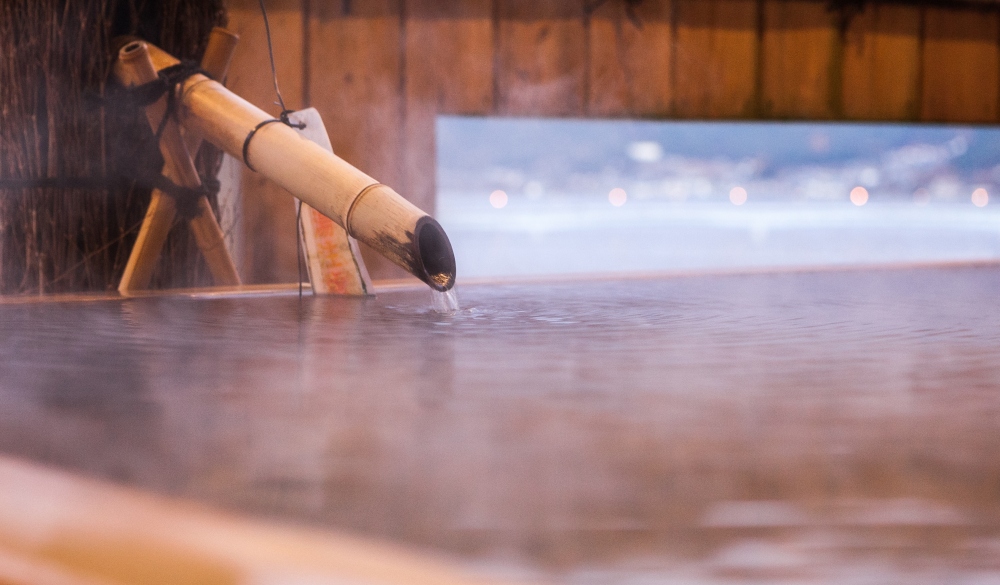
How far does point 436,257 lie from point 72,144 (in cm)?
92

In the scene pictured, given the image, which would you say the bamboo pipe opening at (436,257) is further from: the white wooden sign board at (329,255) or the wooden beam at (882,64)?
the wooden beam at (882,64)

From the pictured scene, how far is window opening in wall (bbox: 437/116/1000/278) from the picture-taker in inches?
119

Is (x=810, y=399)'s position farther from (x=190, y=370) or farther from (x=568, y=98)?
(x=568, y=98)

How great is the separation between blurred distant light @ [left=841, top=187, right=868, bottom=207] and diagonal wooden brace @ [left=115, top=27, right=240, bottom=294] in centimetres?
356

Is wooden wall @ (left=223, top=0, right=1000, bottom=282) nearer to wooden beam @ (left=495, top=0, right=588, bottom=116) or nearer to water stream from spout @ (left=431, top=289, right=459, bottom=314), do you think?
wooden beam @ (left=495, top=0, right=588, bottom=116)

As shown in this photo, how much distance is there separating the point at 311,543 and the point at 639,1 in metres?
2.35

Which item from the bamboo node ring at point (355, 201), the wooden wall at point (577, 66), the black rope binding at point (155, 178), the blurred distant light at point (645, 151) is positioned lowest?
the bamboo node ring at point (355, 201)

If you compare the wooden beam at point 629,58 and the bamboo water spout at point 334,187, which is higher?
the wooden beam at point 629,58

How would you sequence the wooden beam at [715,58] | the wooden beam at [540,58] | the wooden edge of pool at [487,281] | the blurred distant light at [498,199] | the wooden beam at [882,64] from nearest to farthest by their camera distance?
1. the wooden edge of pool at [487,281]
2. the wooden beam at [540,58]
3. the wooden beam at [715,58]
4. the wooden beam at [882,64]
5. the blurred distant light at [498,199]

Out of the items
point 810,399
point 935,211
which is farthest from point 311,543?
point 935,211

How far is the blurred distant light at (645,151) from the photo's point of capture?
3.14 m

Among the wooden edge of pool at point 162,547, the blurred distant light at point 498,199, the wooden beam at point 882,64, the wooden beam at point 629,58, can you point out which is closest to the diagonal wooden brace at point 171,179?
the wooden beam at point 629,58

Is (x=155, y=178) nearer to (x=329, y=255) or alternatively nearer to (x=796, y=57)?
(x=329, y=255)

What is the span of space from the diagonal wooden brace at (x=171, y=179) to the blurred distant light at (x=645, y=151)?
161 centimetres
